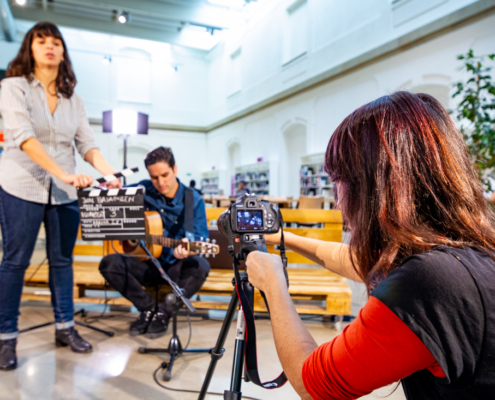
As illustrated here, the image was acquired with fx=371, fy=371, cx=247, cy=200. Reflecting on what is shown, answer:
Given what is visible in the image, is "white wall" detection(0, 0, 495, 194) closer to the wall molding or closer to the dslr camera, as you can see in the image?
the wall molding

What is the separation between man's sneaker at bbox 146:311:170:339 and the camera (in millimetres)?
2320

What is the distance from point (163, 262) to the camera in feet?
8.21

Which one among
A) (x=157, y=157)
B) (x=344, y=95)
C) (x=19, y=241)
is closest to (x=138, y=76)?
(x=344, y=95)

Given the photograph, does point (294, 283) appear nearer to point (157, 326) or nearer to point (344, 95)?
point (157, 326)

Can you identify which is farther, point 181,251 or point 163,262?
point 163,262

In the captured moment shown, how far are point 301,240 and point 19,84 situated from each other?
164 centimetres

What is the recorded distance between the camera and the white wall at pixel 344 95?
681cm

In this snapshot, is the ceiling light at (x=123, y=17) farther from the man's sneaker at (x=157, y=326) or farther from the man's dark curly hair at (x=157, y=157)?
the man's sneaker at (x=157, y=326)

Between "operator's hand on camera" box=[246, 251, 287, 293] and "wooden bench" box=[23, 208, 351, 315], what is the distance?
1531mm

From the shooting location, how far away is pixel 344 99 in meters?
9.63

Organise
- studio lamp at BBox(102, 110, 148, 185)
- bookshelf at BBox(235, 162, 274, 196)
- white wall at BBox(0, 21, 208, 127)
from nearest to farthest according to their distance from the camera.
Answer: studio lamp at BBox(102, 110, 148, 185) → bookshelf at BBox(235, 162, 274, 196) → white wall at BBox(0, 21, 208, 127)

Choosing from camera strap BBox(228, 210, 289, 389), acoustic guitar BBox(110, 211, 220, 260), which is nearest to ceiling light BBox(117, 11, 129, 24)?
acoustic guitar BBox(110, 211, 220, 260)

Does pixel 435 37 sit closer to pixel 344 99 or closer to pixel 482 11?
pixel 482 11

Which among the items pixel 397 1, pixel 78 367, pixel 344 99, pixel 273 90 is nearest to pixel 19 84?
pixel 78 367
